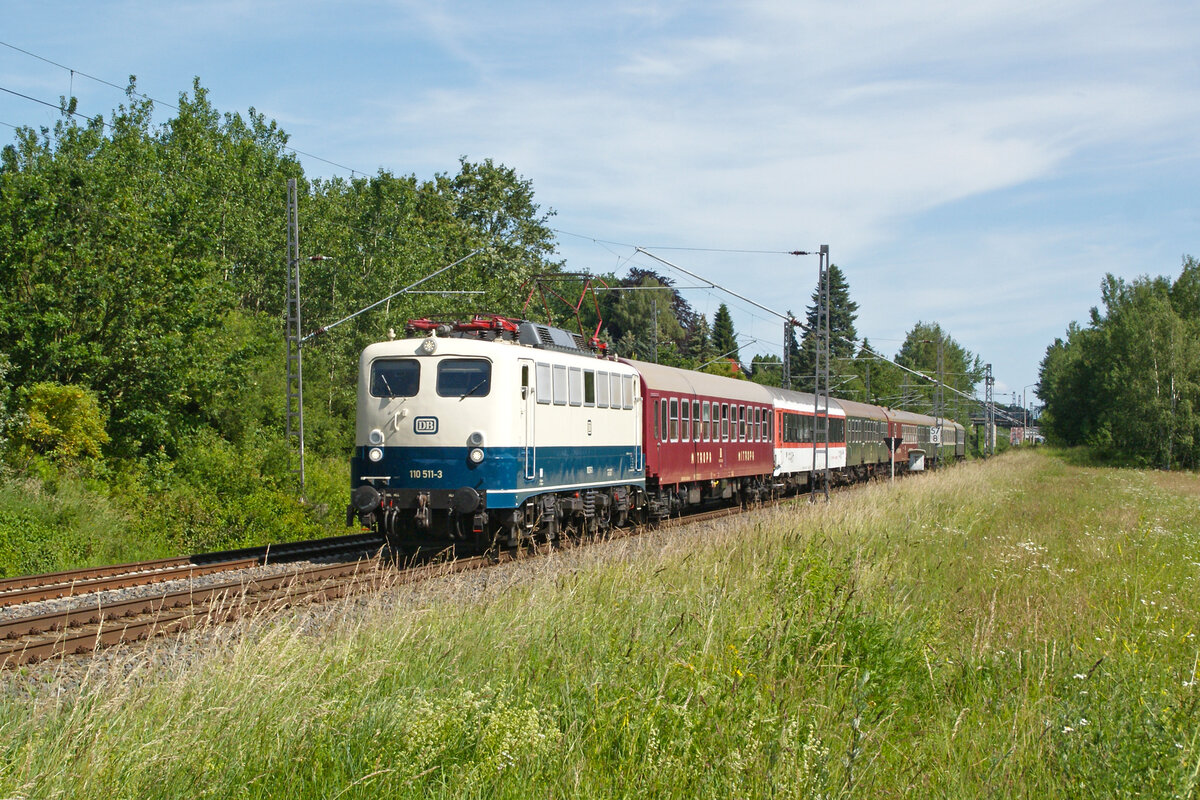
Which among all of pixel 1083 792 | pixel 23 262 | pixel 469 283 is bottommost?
pixel 1083 792

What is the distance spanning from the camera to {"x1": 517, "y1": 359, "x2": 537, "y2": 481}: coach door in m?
15.7

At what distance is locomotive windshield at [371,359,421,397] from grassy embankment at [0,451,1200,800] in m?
6.50

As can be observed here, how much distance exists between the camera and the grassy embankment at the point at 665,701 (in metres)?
4.62

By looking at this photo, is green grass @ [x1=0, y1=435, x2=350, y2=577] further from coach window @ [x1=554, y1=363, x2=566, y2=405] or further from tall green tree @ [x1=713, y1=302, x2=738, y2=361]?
tall green tree @ [x1=713, y1=302, x2=738, y2=361]

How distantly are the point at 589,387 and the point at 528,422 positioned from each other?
8.47 feet

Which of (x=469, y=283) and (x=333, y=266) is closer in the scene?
(x=333, y=266)

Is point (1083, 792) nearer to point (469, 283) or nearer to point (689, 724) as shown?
point (689, 724)

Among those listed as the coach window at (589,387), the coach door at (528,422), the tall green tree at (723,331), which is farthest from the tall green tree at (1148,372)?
the coach door at (528,422)

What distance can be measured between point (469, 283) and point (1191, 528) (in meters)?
35.7

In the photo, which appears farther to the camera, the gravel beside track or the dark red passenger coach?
the dark red passenger coach

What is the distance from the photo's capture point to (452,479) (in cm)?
1517

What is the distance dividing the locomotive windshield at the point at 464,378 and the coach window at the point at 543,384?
1.03 metres

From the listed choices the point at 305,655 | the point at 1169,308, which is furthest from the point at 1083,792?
the point at 1169,308

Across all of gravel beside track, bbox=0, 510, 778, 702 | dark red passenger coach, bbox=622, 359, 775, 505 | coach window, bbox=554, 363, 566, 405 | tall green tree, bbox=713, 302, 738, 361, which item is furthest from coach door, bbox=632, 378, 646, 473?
tall green tree, bbox=713, 302, 738, 361
